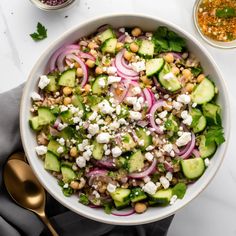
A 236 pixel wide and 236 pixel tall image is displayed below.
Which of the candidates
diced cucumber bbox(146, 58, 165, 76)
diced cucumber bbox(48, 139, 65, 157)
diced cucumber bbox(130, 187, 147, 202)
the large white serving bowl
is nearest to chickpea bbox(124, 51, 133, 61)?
diced cucumber bbox(146, 58, 165, 76)

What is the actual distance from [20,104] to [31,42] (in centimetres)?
53

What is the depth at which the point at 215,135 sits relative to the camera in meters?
3.03

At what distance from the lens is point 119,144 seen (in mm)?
2990

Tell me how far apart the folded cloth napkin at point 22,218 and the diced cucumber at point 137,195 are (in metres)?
0.44

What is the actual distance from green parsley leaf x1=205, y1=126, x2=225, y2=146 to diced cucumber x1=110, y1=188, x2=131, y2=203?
1.74 ft

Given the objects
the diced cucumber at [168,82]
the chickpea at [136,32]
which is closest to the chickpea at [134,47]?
the chickpea at [136,32]

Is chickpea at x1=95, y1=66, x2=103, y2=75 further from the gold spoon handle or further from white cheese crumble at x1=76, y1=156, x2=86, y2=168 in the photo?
the gold spoon handle

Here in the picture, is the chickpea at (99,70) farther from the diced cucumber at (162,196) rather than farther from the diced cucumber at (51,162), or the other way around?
the diced cucumber at (162,196)

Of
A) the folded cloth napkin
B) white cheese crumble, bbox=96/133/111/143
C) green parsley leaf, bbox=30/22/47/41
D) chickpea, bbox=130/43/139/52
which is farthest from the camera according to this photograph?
green parsley leaf, bbox=30/22/47/41

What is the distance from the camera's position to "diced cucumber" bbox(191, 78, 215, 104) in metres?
3.09

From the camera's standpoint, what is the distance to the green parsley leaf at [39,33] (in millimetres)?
3514

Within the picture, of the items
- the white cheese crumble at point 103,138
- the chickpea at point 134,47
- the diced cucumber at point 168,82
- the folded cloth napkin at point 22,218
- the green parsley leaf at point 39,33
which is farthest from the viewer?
the green parsley leaf at point 39,33

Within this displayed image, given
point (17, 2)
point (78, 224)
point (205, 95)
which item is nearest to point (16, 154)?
point (78, 224)

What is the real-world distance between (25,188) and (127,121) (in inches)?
35.4
